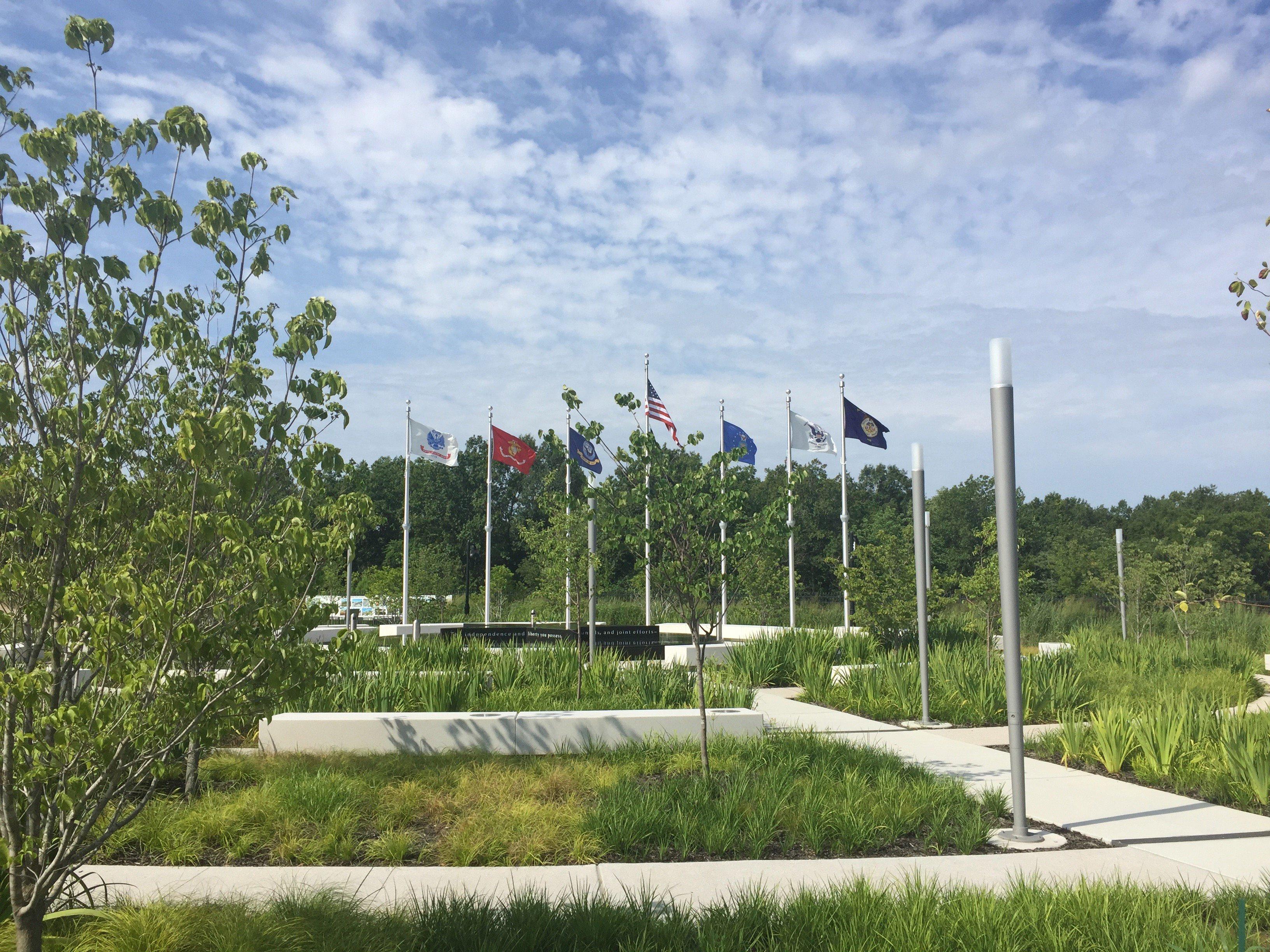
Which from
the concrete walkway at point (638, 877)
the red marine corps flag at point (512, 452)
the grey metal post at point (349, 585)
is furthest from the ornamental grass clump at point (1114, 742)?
the red marine corps flag at point (512, 452)

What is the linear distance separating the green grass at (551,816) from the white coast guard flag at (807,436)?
19868mm

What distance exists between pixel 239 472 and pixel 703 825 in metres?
3.79

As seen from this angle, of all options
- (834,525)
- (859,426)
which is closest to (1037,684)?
(859,426)

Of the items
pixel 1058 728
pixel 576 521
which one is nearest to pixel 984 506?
pixel 576 521

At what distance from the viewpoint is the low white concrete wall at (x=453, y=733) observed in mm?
8219

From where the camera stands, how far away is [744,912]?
3988 mm

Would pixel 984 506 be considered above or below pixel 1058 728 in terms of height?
above

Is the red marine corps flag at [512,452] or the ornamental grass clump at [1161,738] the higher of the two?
the red marine corps flag at [512,452]

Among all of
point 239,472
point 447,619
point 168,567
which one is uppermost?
point 239,472

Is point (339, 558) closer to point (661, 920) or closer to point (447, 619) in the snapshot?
point (661, 920)

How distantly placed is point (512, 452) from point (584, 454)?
4.95 m

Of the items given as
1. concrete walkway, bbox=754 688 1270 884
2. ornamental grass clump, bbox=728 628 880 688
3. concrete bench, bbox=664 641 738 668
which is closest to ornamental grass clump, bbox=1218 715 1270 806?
concrete walkway, bbox=754 688 1270 884

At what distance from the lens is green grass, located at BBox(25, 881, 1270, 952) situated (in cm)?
370

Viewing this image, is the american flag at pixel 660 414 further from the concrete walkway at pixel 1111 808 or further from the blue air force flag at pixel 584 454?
the concrete walkway at pixel 1111 808
